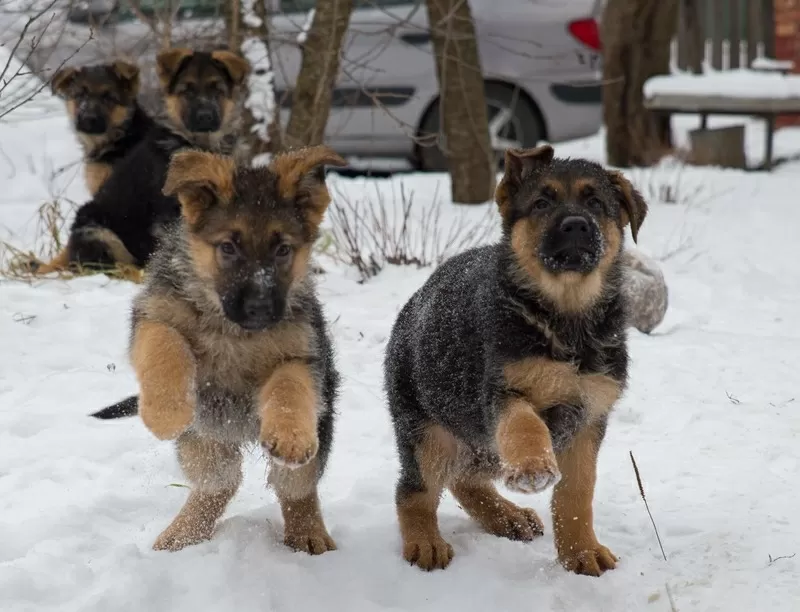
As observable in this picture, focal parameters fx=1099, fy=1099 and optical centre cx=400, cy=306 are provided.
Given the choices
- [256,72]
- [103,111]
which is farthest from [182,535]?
[256,72]

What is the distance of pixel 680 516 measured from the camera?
501cm

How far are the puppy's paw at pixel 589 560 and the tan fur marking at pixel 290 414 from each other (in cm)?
121

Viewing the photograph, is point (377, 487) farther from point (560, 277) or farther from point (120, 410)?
point (560, 277)

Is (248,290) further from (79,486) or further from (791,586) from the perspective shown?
(791,586)

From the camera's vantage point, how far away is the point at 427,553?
15.1 feet

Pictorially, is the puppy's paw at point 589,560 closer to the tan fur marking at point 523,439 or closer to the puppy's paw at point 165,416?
the tan fur marking at point 523,439

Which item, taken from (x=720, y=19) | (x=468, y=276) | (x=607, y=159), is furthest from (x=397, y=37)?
(x=468, y=276)

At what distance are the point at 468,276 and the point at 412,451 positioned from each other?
32.3 inches

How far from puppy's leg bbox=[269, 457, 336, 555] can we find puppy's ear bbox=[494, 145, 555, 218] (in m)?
1.38

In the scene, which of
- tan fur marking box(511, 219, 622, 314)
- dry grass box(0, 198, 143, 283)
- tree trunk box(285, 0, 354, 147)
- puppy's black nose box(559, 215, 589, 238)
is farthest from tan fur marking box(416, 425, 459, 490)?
tree trunk box(285, 0, 354, 147)

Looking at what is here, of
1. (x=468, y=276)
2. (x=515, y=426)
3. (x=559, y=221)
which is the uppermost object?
(x=559, y=221)

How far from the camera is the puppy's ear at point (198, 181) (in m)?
4.43

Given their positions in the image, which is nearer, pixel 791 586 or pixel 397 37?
pixel 791 586

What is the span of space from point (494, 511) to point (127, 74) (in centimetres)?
544
